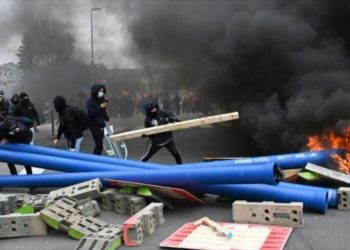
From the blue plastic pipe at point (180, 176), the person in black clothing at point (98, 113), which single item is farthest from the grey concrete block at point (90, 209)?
the person in black clothing at point (98, 113)

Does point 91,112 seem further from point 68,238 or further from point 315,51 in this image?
point 315,51

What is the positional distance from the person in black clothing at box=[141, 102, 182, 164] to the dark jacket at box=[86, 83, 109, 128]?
2.99 ft

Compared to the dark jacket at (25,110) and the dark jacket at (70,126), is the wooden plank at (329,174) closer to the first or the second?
the dark jacket at (70,126)

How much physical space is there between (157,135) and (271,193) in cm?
322

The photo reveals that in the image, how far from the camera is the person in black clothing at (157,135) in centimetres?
873

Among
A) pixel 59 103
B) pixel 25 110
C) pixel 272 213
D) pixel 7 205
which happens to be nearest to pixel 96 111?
pixel 59 103

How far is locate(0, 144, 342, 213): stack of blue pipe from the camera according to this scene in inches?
219

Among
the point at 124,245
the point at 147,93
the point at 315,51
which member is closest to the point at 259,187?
the point at 124,245

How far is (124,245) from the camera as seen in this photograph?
4.86 metres

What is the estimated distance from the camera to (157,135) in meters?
8.70

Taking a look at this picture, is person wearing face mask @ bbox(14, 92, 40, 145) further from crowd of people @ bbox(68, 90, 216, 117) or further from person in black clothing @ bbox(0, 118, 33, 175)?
crowd of people @ bbox(68, 90, 216, 117)

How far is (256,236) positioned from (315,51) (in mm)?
6628

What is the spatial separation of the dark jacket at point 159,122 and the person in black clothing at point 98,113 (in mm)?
926

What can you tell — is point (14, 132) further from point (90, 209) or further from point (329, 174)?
point (329, 174)
